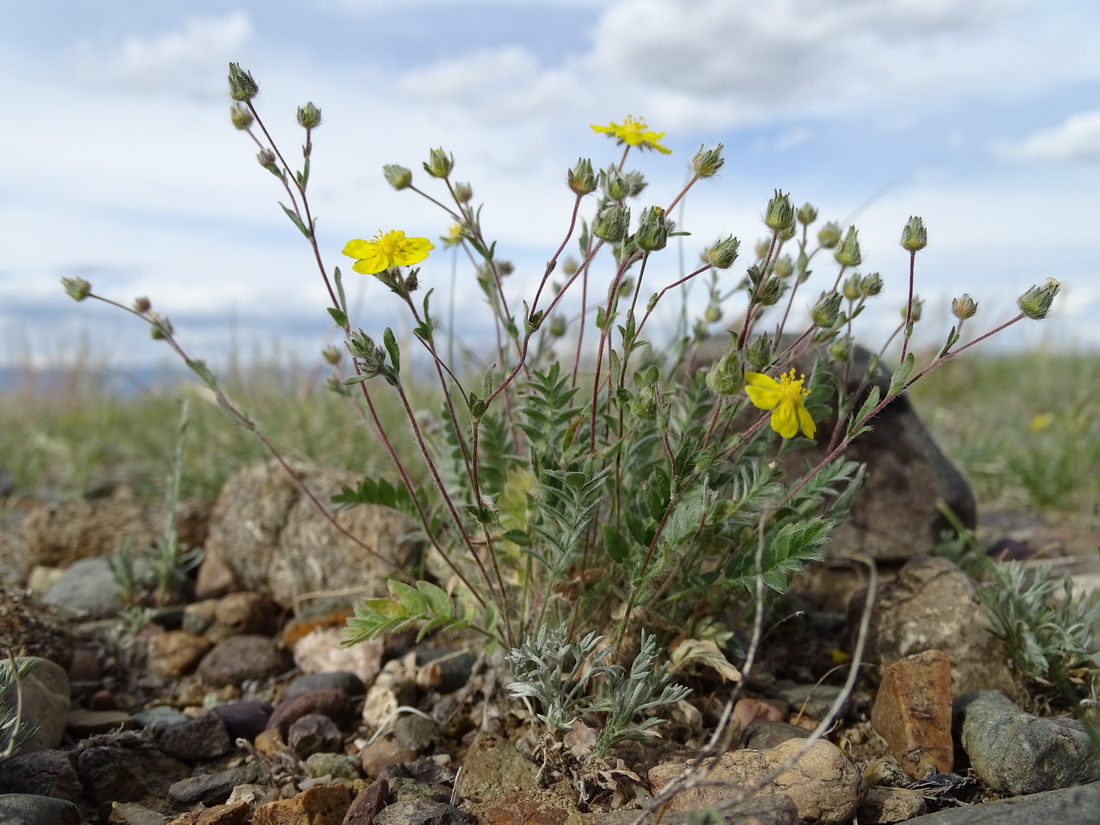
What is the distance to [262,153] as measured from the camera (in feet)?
7.05

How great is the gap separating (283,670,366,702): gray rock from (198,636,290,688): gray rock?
23 centimetres

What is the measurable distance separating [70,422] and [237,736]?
5628 millimetres

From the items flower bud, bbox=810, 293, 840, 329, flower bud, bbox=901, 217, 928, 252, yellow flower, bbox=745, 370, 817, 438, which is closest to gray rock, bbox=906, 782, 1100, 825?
yellow flower, bbox=745, 370, 817, 438

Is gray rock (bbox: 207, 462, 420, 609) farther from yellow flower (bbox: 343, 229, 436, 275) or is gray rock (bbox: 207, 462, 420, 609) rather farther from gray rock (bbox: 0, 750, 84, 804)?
yellow flower (bbox: 343, 229, 436, 275)

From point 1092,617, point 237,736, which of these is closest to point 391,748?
point 237,736

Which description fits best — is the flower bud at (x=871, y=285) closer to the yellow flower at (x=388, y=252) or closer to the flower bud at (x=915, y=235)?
the flower bud at (x=915, y=235)

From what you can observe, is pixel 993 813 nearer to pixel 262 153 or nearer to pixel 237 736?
pixel 237 736

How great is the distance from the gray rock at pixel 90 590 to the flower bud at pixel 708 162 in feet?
8.47

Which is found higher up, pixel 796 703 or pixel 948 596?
pixel 948 596

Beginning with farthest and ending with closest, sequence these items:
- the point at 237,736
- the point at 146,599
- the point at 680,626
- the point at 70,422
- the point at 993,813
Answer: the point at 70,422 → the point at 146,599 → the point at 237,736 → the point at 680,626 → the point at 993,813

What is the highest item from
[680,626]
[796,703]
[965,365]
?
[965,365]

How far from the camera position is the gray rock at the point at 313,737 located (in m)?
2.36

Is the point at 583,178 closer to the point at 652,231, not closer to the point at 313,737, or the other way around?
the point at 652,231

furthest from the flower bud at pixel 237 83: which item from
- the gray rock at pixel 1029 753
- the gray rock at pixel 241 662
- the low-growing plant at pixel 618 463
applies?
the gray rock at pixel 1029 753
